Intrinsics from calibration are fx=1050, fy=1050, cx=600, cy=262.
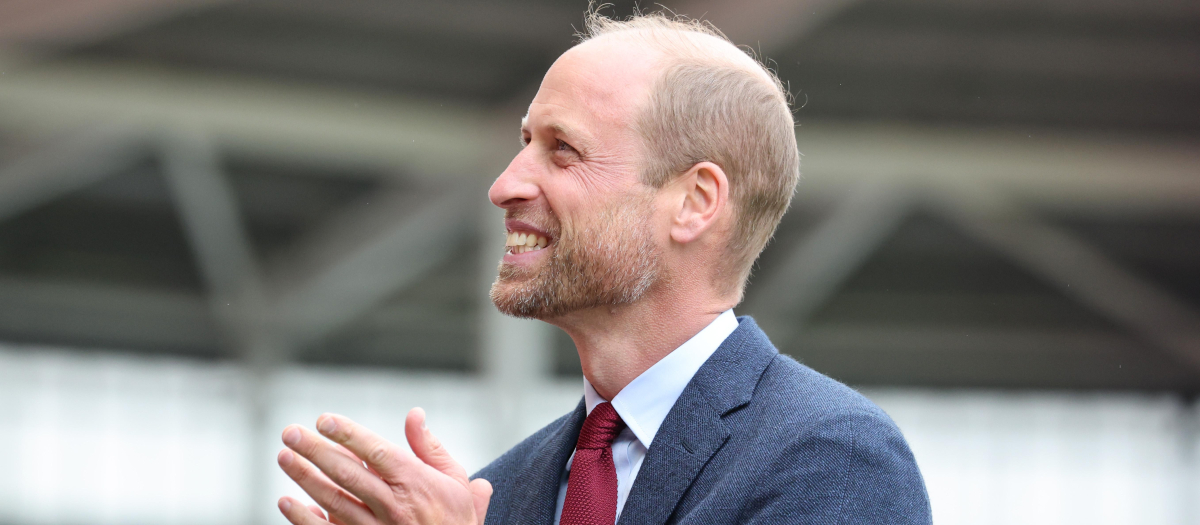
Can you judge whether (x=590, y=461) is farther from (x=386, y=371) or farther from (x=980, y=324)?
(x=386, y=371)

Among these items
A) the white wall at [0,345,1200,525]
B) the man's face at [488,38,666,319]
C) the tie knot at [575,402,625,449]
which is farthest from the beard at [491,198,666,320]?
the white wall at [0,345,1200,525]

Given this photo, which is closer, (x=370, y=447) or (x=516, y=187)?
(x=370, y=447)

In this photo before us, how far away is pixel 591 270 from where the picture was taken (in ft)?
7.48

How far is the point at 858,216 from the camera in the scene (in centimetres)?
1388

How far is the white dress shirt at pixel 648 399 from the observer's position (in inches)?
88.7

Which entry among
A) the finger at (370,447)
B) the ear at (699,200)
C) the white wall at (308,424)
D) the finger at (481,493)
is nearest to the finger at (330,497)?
the finger at (370,447)

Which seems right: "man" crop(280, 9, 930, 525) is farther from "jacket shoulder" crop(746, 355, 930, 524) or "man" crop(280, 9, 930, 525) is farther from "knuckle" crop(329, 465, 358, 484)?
"knuckle" crop(329, 465, 358, 484)

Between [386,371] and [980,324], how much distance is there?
12.0 meters

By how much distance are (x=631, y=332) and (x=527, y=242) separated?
310 millimetres

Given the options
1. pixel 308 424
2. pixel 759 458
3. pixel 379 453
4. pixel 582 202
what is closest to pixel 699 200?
pixel 582 202

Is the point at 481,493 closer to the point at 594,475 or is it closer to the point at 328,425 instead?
the point at 594,475

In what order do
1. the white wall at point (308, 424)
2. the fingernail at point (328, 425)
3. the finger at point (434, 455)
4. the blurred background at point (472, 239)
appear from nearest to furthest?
1. the fingernail at point (328, 425)
2. the finger at point (434, 455)
3. the blurred background at point (472, 239)
4. the white wall at point (308, 424)

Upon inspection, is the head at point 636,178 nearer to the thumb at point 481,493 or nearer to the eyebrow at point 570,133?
the eyebrow at point 570,133

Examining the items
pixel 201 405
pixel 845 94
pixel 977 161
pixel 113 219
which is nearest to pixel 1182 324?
pixel 977 161
